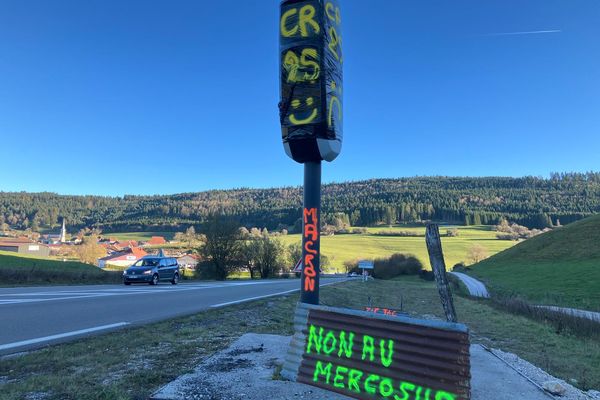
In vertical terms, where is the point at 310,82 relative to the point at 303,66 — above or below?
below

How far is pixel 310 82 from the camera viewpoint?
5.62m

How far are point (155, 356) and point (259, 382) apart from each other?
210 centimetres

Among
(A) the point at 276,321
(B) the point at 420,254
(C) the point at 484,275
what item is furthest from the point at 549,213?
(A) the point at 276,321

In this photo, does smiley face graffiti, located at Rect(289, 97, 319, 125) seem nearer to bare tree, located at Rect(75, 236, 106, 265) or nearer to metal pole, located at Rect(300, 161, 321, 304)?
metal pole, located at Rect(300, 161, 321, 304)

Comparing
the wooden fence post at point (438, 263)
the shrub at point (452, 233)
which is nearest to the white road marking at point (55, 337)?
the wooden fence post at point (438, 263)

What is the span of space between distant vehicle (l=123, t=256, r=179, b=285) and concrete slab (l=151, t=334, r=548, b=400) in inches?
706

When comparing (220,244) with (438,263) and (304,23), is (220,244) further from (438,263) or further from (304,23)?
(438,263)

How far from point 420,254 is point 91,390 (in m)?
88.9

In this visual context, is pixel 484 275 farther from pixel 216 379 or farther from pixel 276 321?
pixel 216 379

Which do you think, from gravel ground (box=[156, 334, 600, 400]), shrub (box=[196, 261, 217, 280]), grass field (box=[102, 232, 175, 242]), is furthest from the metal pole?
grass field (box=[102, 232, 175, 242])

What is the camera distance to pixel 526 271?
5625cm

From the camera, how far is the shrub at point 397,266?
7790 cm

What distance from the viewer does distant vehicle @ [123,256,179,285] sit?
Answer: 22.7 m

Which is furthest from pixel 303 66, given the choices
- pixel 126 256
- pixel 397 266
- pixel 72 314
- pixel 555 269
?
pixel 126 256
